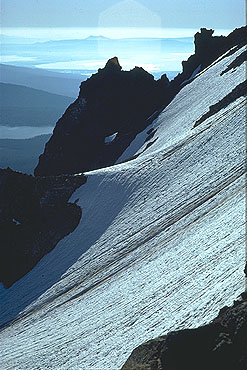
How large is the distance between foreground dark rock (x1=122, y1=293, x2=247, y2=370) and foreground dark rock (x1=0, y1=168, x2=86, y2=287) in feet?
121

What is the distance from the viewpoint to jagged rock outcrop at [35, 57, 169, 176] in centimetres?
10181

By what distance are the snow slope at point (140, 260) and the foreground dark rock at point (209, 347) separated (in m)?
3.72

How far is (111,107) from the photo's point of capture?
110m

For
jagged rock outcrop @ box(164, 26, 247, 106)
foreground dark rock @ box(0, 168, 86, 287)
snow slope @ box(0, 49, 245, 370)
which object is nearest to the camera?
snow slope @ box(0, 49, 245, 370)

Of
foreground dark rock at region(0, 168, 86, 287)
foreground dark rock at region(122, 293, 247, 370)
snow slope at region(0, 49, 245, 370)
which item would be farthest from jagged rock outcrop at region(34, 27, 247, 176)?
foreground dark rock at region(122, 293, 247, 370)

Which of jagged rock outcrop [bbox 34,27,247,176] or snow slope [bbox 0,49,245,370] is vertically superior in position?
jagged rock outcrop [bbox 34,27,247,176]

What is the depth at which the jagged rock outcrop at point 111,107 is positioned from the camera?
10231 centimetres

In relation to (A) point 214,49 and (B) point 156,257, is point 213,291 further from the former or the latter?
(A) point 214,49

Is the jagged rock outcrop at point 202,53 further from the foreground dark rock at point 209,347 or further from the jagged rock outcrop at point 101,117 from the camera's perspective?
the foreground dark rock at point 209,347

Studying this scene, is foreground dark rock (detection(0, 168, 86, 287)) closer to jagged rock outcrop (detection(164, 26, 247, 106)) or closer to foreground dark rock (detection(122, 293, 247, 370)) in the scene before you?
foreground dark rock (detection(122, 293, 247, 370))

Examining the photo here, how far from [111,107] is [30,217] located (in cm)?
5231

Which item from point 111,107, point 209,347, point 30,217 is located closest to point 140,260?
point 209,347

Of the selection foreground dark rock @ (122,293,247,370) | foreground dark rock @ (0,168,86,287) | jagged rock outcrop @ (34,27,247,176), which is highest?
jagged rock outcrop @ (34,27,247,176)

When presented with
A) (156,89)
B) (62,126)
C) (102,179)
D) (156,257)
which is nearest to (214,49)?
(156,89)
